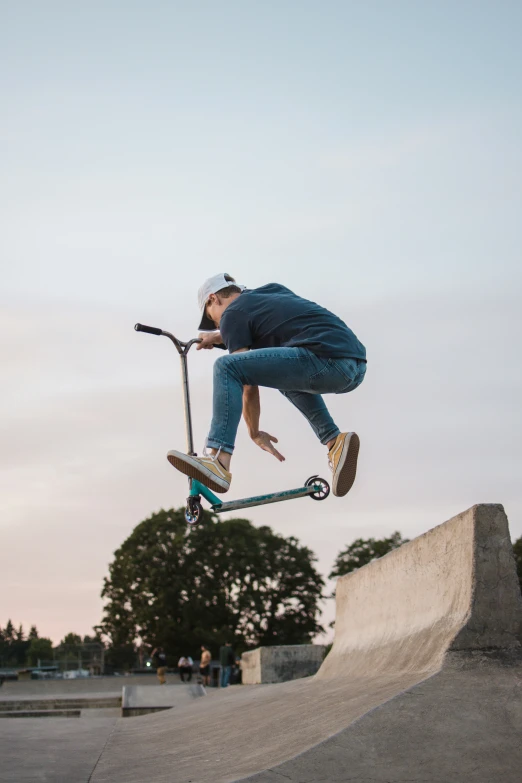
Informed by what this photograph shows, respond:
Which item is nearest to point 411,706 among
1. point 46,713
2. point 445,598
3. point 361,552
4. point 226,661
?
point 445,598

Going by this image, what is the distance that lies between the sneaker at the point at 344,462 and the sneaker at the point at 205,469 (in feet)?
3.31

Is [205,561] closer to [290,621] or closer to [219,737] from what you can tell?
[290,621]

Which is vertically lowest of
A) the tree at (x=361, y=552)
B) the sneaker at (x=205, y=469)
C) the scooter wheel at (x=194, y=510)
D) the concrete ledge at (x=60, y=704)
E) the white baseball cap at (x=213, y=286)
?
the concrete ledge at (x=60, y=704)

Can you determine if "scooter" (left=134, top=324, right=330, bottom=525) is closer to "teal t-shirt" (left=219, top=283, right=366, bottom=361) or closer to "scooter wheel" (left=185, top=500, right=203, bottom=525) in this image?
"scooter wheel" (left=185, top=500, right=203, bottom=525)

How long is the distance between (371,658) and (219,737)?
6.51ft

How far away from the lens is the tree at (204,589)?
208ft

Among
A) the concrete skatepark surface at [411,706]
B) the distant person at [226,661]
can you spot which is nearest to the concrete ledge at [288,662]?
the distant person at [226,661]

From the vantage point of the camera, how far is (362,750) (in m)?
5.31

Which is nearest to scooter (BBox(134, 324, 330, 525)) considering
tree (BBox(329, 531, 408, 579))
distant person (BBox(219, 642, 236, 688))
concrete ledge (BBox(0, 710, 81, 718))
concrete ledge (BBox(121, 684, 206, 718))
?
concrete ledge (BBox(121, 684, 206, 718))

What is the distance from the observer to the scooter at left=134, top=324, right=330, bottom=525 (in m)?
7.01

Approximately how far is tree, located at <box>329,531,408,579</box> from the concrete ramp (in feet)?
222

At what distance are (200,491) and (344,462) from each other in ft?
4.33

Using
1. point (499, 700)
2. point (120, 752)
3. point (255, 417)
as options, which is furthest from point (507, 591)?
point (120, 752)

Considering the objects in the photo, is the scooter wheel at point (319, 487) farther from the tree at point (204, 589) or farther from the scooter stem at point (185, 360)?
the tree at point (204, 589)
